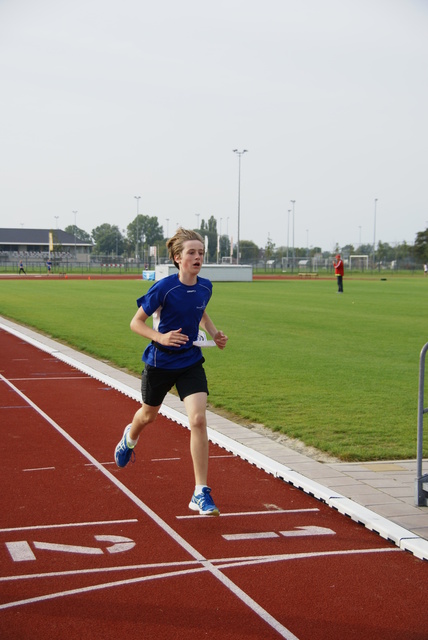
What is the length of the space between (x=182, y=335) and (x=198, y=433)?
0.70 meters

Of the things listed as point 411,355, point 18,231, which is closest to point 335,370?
point 411,355

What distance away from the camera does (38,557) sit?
15.7 ft

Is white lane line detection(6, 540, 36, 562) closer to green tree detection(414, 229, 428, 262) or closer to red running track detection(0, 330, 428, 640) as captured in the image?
red running track detection(0, 330, 428, 640)

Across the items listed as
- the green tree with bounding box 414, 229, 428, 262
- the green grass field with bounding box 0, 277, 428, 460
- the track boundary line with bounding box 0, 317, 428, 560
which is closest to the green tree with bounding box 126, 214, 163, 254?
the green tree with bounding box 414, 229, 428, 262

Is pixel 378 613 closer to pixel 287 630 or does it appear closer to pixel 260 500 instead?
pixel 287 630

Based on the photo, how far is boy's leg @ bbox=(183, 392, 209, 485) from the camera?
18.7 ft

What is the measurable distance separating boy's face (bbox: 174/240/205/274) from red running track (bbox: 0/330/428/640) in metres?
1.70

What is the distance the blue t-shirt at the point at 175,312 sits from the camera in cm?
577

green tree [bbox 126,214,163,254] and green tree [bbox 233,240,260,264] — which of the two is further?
green tree [bbox 126,214,163,254]

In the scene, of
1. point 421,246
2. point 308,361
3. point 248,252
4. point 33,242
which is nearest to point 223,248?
point 248,252

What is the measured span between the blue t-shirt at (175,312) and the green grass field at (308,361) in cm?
221

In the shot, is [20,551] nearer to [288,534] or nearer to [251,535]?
[251,535]

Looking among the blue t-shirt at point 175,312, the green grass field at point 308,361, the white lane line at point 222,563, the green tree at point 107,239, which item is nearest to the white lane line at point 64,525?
the white lane line at point 222,563

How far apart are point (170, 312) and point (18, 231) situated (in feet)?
438
